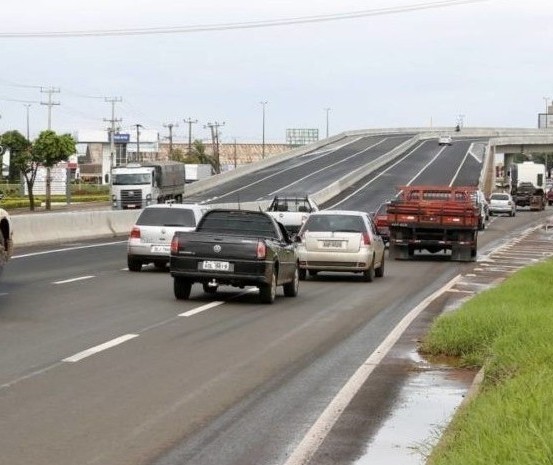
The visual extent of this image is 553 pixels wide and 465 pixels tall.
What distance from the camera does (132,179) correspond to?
6881cm

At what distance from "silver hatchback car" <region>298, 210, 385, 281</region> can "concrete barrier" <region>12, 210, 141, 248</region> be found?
13.2 meters

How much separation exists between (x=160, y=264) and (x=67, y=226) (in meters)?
14.7

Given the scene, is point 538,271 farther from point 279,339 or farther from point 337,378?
point 337,378

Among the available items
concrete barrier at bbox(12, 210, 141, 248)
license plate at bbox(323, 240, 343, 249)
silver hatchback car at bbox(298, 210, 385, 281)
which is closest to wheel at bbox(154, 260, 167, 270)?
silver hatchback car at bbox(298, 210, 385, 281)

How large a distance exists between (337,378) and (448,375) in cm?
113

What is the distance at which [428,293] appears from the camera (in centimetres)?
2334

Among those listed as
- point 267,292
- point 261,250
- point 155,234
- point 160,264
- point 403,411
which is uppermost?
point 261,250

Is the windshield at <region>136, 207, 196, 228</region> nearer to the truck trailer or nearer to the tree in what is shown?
the truck trailer

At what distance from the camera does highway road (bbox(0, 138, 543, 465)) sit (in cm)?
863

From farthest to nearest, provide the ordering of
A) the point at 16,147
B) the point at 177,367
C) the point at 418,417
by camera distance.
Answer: the point at 16,147 < the point at 177,367 < the point at 418,417

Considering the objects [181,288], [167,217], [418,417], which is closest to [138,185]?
[167,217]

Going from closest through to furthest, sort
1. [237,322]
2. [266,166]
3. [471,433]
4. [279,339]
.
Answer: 1. [471,433]
2. [279,339]
3. [237,322]
4. [266,166]

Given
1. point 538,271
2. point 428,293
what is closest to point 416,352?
point 428,293

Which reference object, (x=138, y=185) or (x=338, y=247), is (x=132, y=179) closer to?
(x=138, y=185)
